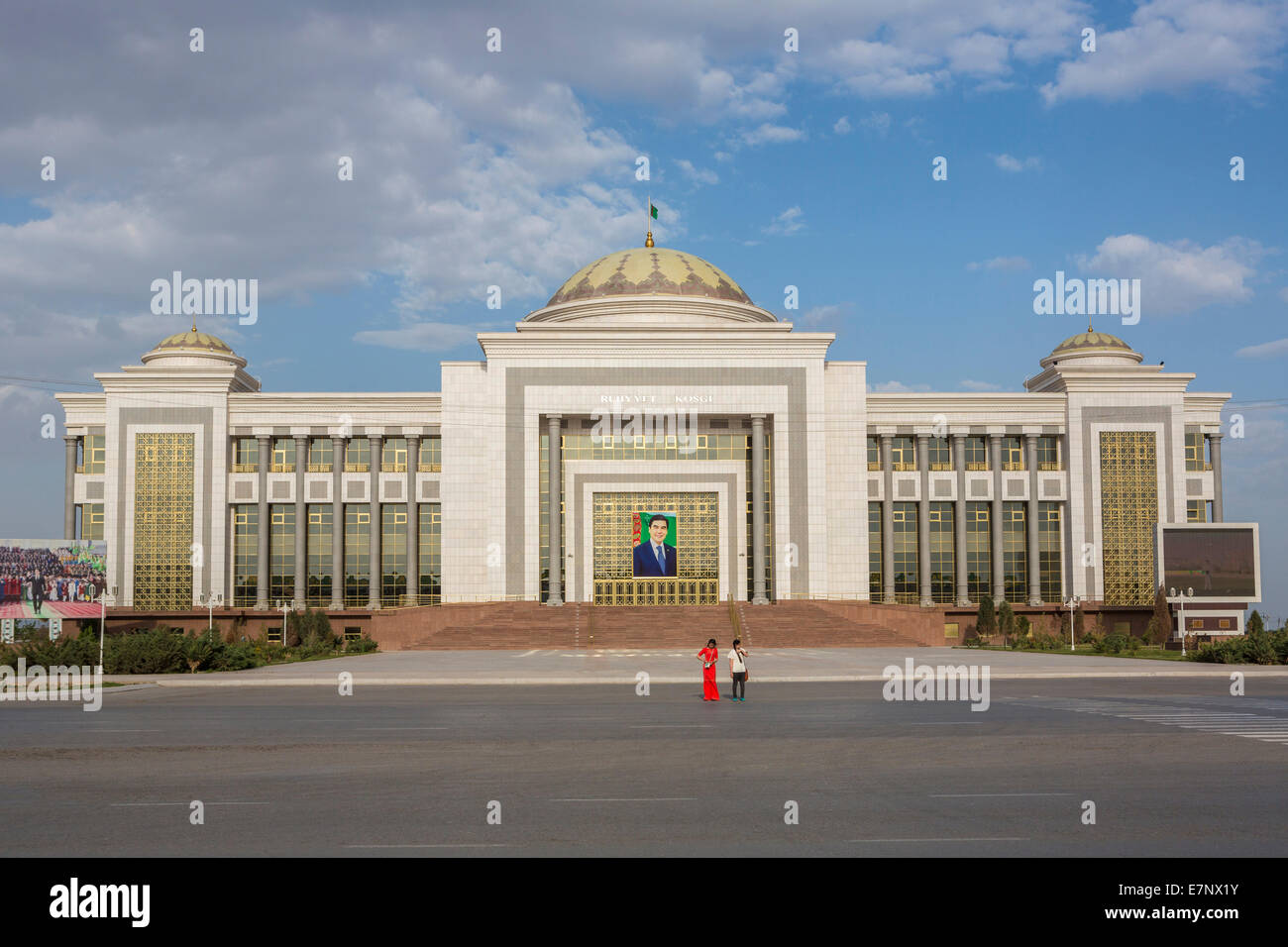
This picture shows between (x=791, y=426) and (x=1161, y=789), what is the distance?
157ft

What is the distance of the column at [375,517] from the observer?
2464 inches

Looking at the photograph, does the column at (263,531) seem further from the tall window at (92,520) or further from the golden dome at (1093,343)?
the golden dome at (1093,343)

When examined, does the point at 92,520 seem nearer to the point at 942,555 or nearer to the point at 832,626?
the point at 832,626

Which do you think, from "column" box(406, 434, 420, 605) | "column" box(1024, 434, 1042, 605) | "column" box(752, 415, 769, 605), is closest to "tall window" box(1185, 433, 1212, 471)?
"column" box(1024, 434, 1042, 605)

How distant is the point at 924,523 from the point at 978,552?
382 centimetres

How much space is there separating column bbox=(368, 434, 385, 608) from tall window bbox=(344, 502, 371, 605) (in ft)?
1.66

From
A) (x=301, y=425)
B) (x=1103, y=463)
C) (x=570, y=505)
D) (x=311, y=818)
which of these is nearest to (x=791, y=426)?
(x=570, y=505)

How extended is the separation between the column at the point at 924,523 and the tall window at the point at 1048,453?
21.4 ft

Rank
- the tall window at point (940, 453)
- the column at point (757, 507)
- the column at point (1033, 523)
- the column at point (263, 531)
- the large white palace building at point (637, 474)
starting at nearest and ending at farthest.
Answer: the column at point (757, 507)
the large white palace building at point (637, 474)
the column at point (263, 531)
the column at point (1033, 523)
the tall window at point (940, 453)

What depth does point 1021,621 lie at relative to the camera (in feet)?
188

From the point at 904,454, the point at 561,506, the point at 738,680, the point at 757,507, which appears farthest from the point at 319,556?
the point at 738,680

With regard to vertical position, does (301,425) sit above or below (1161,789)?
above

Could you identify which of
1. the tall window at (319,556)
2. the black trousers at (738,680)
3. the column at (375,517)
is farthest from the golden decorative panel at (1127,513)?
the black trousers at (738,680)

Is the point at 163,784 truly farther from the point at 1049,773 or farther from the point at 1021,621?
the point at 1021,621
